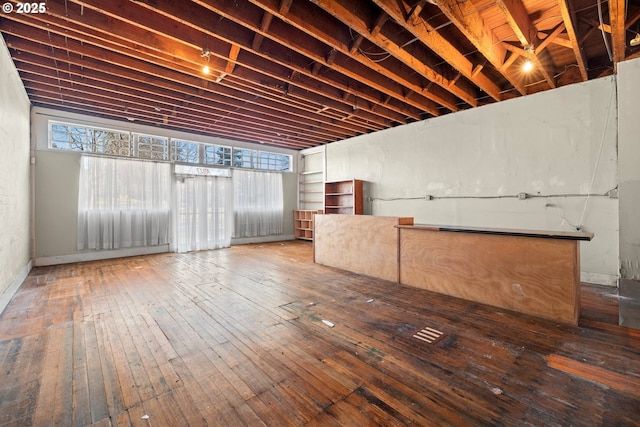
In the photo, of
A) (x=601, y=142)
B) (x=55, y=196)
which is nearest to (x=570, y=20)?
(x=601, y=142)

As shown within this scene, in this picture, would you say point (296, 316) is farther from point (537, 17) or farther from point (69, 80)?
point (69, 80)

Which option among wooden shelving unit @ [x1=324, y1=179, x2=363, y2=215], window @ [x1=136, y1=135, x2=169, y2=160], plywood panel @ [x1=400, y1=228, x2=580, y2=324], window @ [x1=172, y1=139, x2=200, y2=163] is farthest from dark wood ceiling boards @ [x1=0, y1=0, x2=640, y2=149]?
plywood panel @ [x1=400, y1=228, x2=580, y2=324]

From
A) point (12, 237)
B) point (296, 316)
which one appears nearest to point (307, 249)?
point (296, 316)

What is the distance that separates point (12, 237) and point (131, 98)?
107 inches

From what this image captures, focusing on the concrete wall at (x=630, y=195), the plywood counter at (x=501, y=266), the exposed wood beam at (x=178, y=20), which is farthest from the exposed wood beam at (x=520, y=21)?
the plywood counter at (x=501, y=266)

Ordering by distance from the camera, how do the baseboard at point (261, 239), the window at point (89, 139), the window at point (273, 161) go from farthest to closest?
1. the window at point (273, 161)
2. the baseboard at point (261, 239)
3. the window at point (89, 139)

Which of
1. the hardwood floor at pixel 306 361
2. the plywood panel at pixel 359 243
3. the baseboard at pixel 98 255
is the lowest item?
the hardwood floor at pixel 306 361

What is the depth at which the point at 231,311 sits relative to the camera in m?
3.02

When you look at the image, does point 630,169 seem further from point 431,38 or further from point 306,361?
point 306,361

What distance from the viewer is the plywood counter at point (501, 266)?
2676mm

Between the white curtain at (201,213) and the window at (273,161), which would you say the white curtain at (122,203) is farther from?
the window at (273,161)

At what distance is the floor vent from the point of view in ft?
7.68

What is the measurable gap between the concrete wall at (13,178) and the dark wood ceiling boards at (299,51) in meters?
0.33

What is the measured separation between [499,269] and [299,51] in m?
3.42
